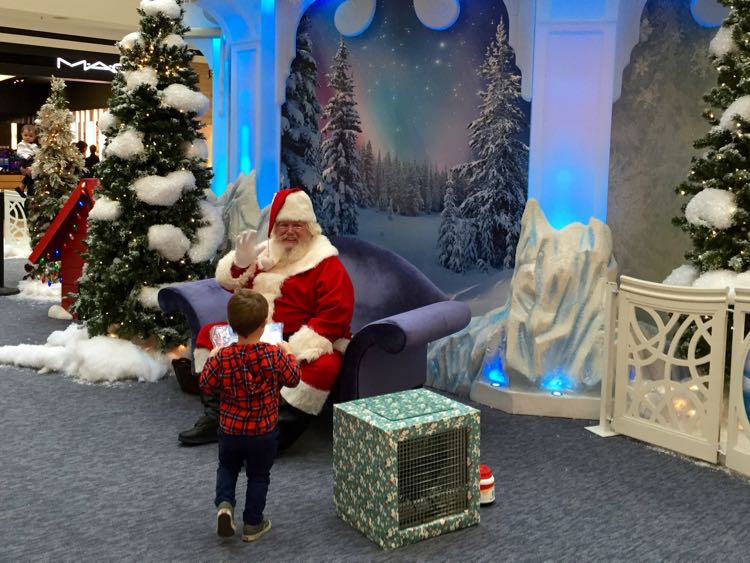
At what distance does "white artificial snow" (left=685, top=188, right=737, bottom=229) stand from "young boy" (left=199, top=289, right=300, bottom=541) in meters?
2.44

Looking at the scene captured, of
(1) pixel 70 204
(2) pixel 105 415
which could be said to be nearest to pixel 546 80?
(2) pixel 105 415

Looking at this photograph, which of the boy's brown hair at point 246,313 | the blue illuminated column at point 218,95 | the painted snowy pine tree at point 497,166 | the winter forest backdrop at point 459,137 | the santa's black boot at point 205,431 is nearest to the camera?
the boy's brown hair at point 246,313

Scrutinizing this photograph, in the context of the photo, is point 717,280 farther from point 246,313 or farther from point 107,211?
point 107,211

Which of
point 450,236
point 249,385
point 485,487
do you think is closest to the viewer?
point 249,385

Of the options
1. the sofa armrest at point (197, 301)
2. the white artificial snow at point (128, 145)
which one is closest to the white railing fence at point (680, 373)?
the sofa armrest at point (197, 301)

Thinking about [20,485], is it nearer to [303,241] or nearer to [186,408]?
[186,408]

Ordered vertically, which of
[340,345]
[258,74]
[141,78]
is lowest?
[340,345]

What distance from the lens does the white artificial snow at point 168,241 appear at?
5.95 meters

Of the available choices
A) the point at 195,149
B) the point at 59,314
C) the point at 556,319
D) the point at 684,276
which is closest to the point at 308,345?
the point at 556,319

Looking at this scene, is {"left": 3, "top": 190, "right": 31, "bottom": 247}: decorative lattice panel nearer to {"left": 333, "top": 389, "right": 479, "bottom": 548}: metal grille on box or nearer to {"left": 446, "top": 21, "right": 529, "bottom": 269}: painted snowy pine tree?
{"left": 446, "top": 21, "right": 529, "bottom": 269}: painted snowy pine tree

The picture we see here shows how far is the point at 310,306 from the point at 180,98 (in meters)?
2.27

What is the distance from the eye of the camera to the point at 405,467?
10.8 feet

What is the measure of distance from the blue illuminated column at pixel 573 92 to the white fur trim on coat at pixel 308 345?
1.70 meters

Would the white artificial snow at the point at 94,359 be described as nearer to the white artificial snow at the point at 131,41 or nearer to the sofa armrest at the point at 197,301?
the sofa armrest at the point at 197,301
